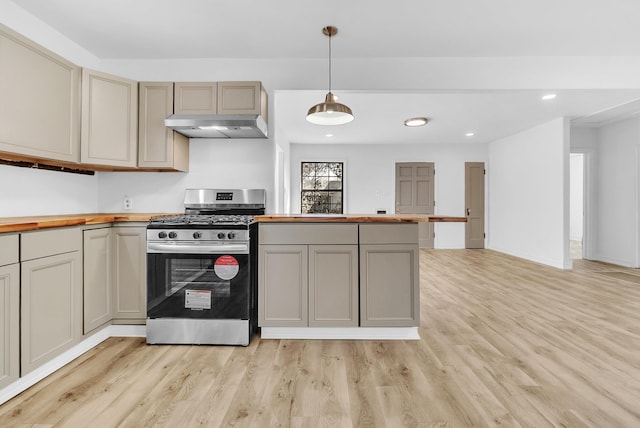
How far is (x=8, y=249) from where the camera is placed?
1.65 m

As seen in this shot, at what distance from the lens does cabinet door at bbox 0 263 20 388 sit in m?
1.65

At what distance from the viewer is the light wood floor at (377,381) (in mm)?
1583

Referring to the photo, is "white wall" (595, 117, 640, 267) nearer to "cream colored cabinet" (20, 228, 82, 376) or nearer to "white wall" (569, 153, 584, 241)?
"white wall" (569, 153, 584, 241)

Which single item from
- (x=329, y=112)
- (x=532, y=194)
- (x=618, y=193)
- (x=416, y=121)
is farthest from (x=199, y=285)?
(x=618, y=193)

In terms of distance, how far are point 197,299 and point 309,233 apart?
0.95 m

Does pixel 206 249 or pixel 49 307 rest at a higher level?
pixel 206 249


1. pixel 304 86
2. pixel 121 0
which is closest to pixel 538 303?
pixel 304 86

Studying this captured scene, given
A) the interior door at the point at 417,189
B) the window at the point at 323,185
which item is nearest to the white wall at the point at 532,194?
the interior door at the point at 417,189

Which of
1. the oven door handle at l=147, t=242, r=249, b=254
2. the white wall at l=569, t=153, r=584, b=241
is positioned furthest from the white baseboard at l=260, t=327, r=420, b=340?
the white wall at l=569, t=153, r=584, b=241

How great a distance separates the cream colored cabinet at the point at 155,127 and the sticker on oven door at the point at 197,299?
3.97 ft

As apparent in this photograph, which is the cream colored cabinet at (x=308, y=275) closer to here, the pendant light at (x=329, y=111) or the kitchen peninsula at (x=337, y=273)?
the kitchen peninsula at (x=337, y=273)

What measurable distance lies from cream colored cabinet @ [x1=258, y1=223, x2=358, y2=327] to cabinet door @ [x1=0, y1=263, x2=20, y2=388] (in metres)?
1.38

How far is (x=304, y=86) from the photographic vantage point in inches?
127

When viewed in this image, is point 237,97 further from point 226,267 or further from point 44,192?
point 44,192
